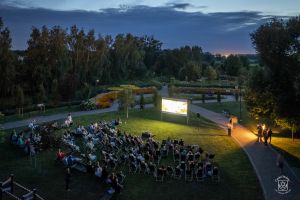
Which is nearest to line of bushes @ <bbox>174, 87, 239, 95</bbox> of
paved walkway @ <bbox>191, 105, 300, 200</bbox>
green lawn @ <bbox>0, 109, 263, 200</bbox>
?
paved walkway @ <bbox>191, 105, 300, 200</bbox>

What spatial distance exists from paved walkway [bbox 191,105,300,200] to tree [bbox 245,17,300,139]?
132 inches

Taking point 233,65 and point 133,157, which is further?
point 233,65

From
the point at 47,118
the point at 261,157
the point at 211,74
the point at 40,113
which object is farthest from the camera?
the point at 211,74

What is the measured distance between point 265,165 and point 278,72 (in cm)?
1187

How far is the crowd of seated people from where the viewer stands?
25.6 m

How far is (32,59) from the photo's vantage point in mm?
66625

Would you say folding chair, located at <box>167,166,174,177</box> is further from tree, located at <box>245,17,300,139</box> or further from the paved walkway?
tree, located at <box>245,17,300,139</box>

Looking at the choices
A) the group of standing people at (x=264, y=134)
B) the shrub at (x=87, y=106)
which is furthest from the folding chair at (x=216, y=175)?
the shrub at (x=87, y=106)

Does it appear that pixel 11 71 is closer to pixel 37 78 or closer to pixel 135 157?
pixel 37 78

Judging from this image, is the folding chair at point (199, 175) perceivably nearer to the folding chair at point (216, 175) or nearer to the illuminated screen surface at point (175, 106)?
the folding chair at point (216, 175)

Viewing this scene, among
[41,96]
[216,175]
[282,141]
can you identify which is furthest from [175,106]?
[41,96]

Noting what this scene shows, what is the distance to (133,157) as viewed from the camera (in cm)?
2723

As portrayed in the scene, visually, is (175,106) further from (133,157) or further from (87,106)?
(133,157)

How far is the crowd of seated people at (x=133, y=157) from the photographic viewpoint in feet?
83.9
